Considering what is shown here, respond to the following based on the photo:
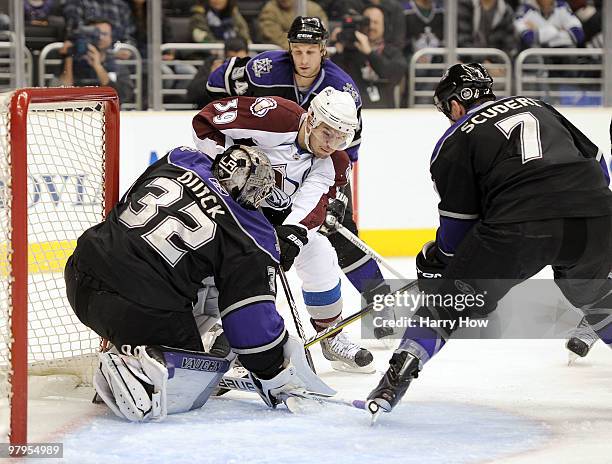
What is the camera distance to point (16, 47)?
5.84 meters

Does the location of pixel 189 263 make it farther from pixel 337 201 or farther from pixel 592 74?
pixel 592 74

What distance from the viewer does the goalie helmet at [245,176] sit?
293 centimetres

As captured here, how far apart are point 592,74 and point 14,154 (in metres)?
4.56

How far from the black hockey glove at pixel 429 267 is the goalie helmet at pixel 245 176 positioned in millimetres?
548

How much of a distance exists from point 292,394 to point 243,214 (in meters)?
0.51

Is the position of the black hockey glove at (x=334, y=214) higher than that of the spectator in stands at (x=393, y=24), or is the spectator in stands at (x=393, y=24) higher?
the spectator in stands at (x=393, y=24)

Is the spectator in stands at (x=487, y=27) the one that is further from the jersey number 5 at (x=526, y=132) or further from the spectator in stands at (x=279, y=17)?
the jersey number 5 at (x=526, y=132)

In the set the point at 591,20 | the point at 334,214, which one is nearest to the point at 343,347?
the point at 334,214

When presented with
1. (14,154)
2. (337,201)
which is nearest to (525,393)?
(337,201)

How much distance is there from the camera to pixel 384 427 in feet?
9.82

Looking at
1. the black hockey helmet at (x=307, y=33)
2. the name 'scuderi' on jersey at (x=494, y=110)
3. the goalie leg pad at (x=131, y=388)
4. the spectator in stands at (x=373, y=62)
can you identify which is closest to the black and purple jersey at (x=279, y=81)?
the black hockey helmet at (x=307, y=33)

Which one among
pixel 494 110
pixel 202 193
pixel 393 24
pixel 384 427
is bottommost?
pixel 384 427

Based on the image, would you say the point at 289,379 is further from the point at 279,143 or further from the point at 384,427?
the point at 279,143

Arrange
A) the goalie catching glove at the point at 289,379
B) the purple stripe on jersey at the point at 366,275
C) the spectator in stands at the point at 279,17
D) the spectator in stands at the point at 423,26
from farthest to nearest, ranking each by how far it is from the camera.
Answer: the spectator in stands at the point at 423,26 < the spectator in stands at the point at 279,17 < the purple stripe on jersey at the point at 366,275 < the goalie catching glove at the point at 289,379
